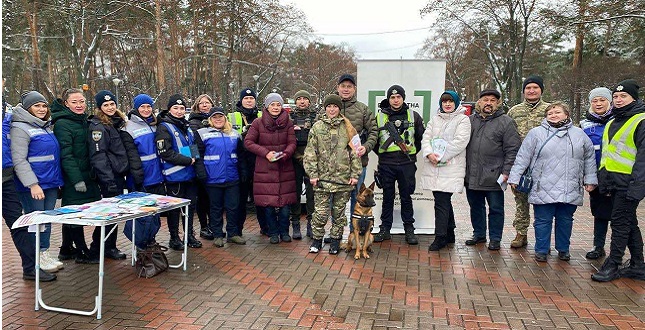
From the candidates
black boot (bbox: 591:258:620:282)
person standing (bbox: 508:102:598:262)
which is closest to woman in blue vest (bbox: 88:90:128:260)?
person standing (bbox: 508:102:598:262)

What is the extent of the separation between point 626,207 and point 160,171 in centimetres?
510

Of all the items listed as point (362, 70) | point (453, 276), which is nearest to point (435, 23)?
point (362, 70)

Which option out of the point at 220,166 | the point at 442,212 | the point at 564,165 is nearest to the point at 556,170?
the point at 564,165

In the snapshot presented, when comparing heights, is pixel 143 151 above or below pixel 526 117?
below

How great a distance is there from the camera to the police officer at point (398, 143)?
6145mm

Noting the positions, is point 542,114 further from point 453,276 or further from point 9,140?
point 9,140

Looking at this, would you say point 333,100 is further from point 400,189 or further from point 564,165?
point 564,165

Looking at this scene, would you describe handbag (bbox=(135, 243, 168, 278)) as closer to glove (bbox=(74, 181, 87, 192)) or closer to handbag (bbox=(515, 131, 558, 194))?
glove (bbox=(74, 181, 87, 192))

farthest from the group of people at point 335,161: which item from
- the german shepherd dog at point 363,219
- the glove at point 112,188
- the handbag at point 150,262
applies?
the handbag at point 150,262

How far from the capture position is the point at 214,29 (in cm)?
2978

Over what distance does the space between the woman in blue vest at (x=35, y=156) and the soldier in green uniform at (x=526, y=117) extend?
5258 millimetres

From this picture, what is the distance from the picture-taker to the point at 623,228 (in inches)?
199

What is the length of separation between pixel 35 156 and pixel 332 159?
315 centimetres

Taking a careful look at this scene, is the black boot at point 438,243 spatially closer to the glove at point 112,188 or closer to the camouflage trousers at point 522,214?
the camouflage trousers at point 522,214
